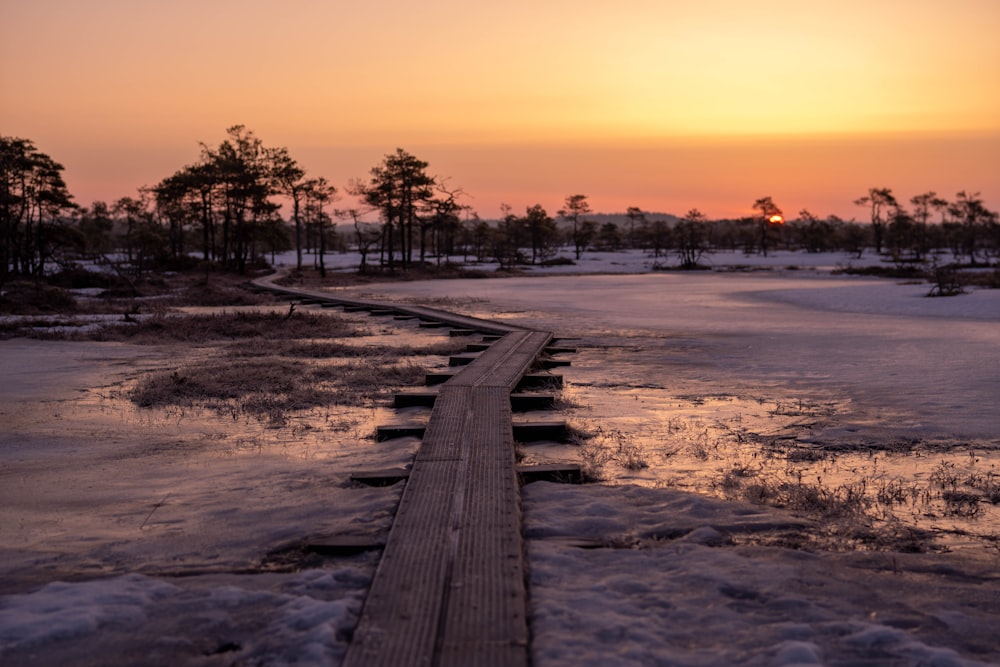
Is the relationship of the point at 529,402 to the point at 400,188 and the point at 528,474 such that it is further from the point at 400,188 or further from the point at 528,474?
the point at 400,188

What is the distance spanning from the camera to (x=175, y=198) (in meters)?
58.2

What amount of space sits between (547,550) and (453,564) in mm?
728

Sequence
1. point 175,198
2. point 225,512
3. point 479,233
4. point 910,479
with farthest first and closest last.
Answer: point 479,233 → point 175,198 → point 910,479 → point 225,512

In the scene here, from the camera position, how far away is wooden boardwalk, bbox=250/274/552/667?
2.92 metres

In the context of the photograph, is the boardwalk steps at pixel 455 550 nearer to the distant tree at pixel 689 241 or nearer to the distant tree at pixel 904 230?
the distant tree at pixel 689 241

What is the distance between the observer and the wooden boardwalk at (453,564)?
292 centimetres

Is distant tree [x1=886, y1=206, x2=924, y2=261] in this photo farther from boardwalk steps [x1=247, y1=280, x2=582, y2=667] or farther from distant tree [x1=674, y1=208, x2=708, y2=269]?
boardwalk steps [x1=247, y1=280, x2=582, y2=667]

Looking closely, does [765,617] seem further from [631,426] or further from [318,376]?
[318,376]

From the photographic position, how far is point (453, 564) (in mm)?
3645

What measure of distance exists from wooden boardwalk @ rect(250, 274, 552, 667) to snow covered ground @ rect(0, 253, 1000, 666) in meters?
0.18

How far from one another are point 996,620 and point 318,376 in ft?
27.7

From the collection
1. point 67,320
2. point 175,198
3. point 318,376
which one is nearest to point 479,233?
point 175,198

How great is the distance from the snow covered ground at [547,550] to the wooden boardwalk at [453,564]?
0.18 m

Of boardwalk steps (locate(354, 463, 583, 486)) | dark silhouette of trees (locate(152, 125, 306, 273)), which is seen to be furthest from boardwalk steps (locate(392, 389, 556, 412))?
dark silhouette of trees (locate(152, 125, 306, 273))
